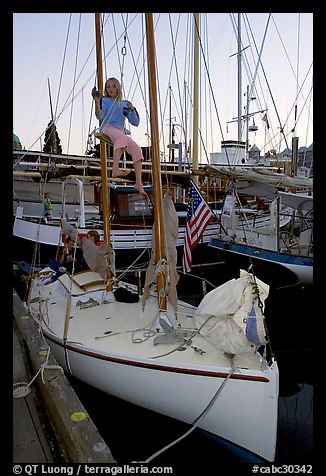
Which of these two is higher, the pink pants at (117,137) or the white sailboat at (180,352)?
the pink pants at (117,137)

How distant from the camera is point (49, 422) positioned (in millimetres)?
3047

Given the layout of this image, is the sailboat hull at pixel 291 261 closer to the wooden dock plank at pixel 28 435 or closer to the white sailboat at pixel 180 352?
the white sailboat at pixel 180 352

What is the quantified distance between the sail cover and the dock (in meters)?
1.68

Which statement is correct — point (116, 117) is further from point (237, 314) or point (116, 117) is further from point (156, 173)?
point (237, 314)

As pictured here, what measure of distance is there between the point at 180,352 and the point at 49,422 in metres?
1.58

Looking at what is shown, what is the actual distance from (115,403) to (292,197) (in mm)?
7510

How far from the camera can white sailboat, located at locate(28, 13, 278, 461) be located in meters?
3.54

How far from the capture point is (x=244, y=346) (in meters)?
3.73

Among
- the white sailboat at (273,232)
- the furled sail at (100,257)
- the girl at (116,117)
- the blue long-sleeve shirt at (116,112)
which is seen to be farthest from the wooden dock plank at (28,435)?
the white sailboat at (273,232)

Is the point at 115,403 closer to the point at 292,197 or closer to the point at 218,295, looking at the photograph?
the point at 218,295

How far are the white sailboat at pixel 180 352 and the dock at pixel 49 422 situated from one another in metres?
0.84

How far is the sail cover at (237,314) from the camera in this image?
3.62m

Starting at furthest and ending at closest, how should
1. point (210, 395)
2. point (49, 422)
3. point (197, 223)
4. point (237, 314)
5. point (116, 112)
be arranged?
point (197, 223), point (116, 112), point (237, 314), point (210, 395), point (49, 422)

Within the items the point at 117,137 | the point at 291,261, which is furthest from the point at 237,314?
the point at 291,261
